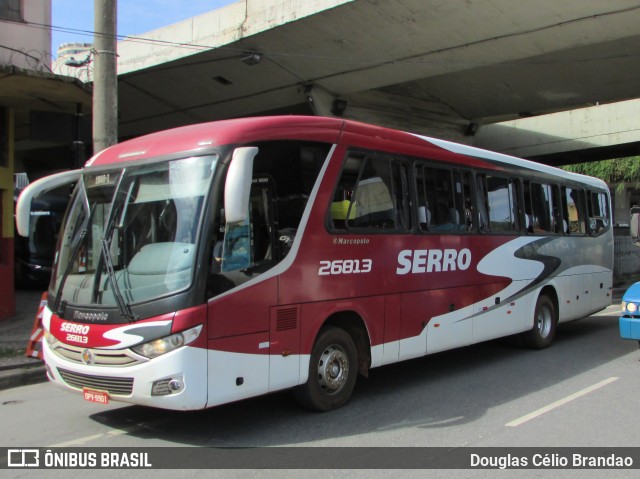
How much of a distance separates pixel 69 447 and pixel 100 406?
1393mm

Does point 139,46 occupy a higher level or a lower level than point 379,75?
higher

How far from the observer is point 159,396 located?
512 centimetres

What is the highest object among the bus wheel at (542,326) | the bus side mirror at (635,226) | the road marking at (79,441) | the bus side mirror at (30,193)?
the bus side mirror at (30,193)

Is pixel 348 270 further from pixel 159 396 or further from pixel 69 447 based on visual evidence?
pixel 69 447

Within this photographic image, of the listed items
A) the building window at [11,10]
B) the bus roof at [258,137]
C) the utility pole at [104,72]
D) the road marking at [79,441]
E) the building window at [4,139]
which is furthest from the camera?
the building window at [4,139]

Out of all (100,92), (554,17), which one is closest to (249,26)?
(100,92)

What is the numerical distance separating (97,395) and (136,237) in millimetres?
1481

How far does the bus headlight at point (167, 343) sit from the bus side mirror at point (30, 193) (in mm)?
2204

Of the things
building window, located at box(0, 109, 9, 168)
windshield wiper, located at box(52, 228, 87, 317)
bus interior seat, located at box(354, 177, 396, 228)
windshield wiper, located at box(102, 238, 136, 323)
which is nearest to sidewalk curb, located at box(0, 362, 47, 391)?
windshield wiper, located at box(52, 228, 87, 317)

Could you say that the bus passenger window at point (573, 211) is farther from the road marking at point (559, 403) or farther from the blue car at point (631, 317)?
the road marking at point (559, 403)

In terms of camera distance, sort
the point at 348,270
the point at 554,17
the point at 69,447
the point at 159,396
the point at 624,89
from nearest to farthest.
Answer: the point at 159,396 → the point at 69,447 → the point at 348,270 → the point at 554,17 → the point at 624,89

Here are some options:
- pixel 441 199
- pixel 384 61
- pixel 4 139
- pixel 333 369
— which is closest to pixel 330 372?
pixel 333 369

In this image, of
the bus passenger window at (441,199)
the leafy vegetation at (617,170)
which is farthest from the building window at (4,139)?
the leafy vegetation at (617,170)

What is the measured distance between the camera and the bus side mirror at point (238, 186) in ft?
16.5
